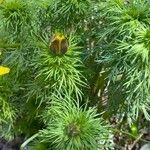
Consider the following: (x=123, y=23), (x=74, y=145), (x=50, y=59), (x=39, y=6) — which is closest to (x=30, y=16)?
(x=39, y=6)

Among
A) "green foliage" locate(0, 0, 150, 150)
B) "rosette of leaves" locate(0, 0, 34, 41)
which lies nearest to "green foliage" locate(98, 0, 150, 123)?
"green foliage" locate(0, 0, 150, 150)

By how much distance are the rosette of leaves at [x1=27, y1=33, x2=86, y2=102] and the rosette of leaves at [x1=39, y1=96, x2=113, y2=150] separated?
0.13 ft

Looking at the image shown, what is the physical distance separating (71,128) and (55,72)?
0.17m

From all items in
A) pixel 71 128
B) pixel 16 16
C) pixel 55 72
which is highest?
pixel 16 16

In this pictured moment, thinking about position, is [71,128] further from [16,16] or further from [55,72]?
[16,16]

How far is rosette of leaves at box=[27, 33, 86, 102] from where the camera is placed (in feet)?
4.47

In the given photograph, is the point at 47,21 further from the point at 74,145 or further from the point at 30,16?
the point at 74,145

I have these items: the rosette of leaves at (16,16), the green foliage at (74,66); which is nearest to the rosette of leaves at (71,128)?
the green foliage at (74,66)

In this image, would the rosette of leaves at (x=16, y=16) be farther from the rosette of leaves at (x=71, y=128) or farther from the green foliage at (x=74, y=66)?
the rosette of leaves at (x=71, y=128)

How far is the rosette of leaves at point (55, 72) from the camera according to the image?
1.36 m

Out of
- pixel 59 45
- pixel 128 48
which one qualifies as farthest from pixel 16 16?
pixel 128 48

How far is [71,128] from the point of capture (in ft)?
4.38

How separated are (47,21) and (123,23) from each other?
0.34 metres

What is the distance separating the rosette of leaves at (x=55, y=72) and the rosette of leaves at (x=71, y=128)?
4 centimetres
